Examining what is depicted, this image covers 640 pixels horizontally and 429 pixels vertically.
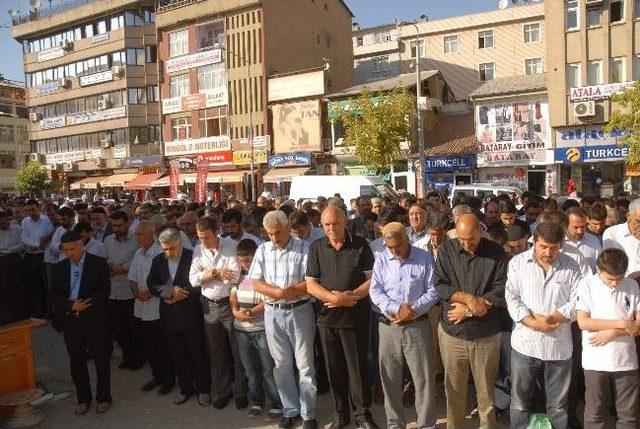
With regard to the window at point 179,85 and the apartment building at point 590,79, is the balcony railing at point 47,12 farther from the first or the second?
the apartment building at point 590,79

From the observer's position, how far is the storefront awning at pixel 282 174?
3259 centimetres

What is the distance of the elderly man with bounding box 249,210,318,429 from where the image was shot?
4.97m

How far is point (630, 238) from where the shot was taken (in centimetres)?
493

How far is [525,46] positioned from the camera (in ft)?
129

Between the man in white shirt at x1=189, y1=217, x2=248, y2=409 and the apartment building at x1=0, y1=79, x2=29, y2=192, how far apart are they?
5779 centimetres

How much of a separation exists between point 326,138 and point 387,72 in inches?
684

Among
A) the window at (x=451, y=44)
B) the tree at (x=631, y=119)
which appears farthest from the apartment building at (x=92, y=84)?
the tree at (x=631, y=119)

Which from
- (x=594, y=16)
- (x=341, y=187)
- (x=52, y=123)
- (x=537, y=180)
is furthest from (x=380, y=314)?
(x=52, y=123)

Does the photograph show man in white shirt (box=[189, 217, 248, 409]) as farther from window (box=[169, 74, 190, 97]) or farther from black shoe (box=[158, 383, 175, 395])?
window (box=[169, 74, 190, 97])

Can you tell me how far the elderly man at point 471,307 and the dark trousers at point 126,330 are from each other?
13.0 ft

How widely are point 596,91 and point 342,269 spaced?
25.2 m

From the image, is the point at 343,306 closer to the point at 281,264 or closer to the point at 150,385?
the point at 281,264

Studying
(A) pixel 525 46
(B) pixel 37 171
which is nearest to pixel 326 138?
(A) pixel 525 46

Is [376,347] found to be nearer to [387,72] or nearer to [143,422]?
[143,422]
